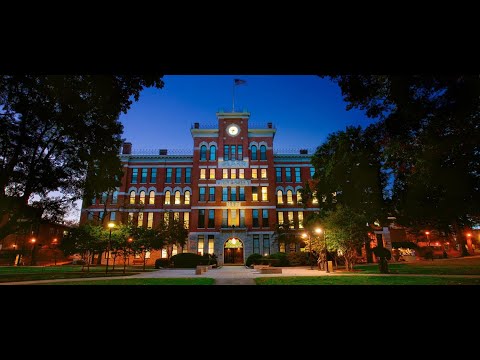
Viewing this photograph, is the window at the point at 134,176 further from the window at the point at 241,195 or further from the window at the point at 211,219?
Result: the window at the point at 241,195

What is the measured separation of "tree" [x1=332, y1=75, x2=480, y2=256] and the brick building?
2180 centimetres

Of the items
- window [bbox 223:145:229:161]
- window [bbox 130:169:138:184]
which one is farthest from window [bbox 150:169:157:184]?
window [bbox 223:145:229:161]

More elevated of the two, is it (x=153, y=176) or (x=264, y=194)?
(x=153, y=176)

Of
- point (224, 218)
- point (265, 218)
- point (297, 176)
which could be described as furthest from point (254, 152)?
point (224, 218)

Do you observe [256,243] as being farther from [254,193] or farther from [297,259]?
[297,259]

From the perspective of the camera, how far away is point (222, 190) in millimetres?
33875

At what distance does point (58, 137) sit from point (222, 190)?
78.2ft

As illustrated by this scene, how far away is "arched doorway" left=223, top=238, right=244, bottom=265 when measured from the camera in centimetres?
3238

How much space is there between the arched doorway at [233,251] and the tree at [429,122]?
23205 mm

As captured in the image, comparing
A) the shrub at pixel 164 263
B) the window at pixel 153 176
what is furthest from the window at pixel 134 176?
the shrub at pixel 164 263
